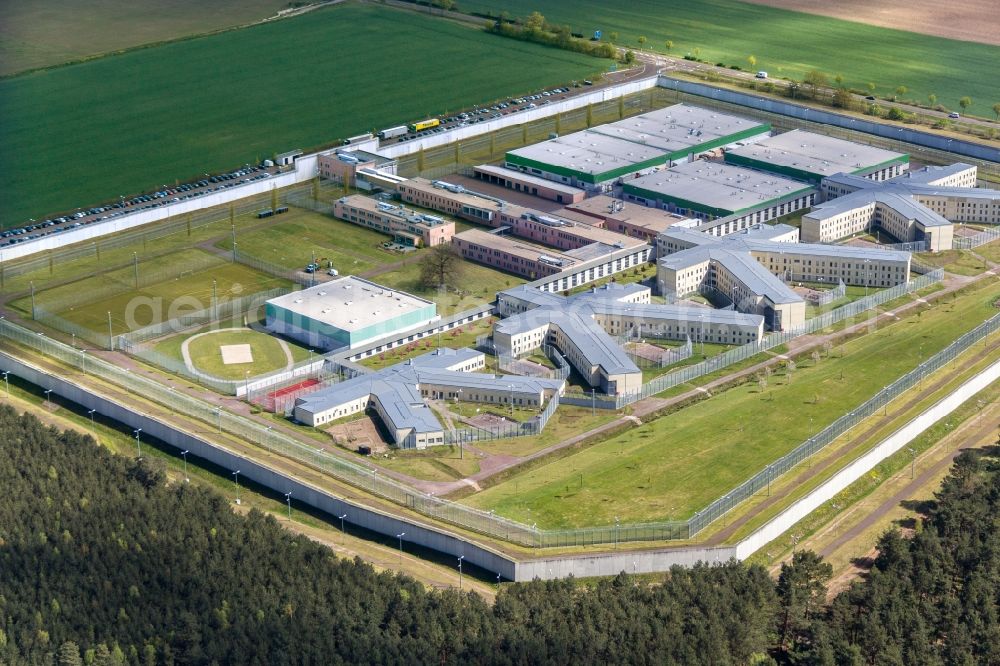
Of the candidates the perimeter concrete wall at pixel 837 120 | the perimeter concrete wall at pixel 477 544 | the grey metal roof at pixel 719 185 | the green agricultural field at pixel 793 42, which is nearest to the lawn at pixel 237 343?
the perimeter concrete wall at pixel 477 544

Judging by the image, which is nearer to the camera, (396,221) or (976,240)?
(976,240)

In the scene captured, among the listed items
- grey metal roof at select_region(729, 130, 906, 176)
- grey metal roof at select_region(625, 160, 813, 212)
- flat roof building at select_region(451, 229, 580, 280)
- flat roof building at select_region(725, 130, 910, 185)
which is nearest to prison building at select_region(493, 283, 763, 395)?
flat roof building at select_region(451, 229, 580, 280)

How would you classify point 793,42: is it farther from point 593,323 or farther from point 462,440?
point 462,440

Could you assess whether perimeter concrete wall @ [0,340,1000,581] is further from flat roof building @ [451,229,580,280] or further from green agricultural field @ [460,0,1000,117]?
green agricultural field @ [460,0,1000,117]

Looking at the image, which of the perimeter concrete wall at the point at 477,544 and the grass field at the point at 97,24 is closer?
the perimeter concrete wall at the point at 477,544

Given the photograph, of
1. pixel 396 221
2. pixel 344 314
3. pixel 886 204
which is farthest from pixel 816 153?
pixel 344 314

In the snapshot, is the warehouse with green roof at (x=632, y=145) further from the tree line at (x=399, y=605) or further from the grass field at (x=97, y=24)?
the tree line at (x=399, y=605)
